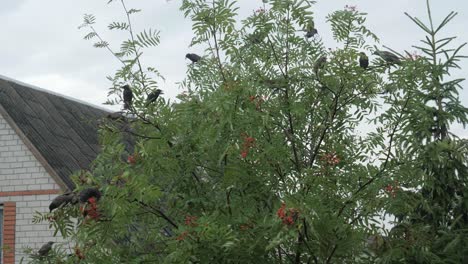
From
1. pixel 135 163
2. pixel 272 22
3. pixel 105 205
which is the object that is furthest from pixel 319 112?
pixel 105 205

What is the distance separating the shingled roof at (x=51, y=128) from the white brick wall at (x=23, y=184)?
0.19 m

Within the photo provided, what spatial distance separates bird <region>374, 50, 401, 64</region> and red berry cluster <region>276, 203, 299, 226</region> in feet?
6.69

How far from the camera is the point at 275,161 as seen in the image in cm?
670

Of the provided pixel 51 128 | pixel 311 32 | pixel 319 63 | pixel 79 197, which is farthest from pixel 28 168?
pixel 319 63

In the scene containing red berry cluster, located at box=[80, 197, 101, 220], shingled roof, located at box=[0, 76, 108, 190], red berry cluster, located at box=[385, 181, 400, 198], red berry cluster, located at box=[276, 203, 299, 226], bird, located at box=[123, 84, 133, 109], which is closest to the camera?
red berry cluster, located at box=[276, 203, 299, 226]

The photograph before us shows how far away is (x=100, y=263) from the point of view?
7.02 m

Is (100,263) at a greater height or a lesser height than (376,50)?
lesser

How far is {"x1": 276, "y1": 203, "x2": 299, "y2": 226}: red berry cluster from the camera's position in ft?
18.5

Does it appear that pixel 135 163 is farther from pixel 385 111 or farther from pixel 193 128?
pixel 385 111

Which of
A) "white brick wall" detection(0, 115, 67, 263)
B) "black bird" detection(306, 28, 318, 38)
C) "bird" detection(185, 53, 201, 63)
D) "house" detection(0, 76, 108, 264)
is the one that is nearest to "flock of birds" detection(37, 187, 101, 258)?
"bird" detection(185, 53, 201, 63)

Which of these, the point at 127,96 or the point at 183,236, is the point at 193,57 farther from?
the point at 183,236

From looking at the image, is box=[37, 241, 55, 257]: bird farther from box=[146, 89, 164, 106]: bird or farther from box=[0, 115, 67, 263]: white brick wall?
box=[0, 115, 67, 263]: white brick wall

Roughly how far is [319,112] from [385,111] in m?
0.60

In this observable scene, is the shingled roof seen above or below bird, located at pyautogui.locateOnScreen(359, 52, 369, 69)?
above
